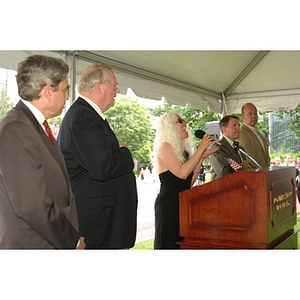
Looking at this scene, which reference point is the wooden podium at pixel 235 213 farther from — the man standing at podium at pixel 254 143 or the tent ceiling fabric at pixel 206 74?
the tent ceiling fabric at pixel 206 74

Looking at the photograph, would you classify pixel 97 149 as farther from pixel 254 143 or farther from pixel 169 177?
pixel 254 143

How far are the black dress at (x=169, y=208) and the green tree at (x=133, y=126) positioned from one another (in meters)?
0.16

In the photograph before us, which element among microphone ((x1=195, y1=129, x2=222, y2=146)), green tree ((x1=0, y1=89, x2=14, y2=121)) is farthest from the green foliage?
green tree ((x1=0, y1=89, x2=14, y2=121))

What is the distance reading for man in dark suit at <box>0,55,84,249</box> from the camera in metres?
1.10

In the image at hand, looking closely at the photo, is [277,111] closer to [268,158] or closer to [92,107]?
[268,158]

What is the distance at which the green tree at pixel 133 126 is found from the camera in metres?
1.86

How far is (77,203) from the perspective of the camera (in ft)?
4.93

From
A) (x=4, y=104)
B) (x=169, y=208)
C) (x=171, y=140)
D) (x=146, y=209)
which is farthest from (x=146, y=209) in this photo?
(x=4, y=104)

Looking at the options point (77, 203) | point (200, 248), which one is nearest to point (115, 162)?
point (77, 203)

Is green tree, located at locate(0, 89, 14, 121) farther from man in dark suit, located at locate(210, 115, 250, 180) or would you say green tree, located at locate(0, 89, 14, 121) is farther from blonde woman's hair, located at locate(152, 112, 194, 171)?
man in dark suit, located at locate(210, 115, 250, 180)

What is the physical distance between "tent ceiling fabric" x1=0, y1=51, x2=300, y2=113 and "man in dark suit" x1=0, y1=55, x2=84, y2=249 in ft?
1.75

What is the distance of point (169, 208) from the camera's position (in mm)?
2072

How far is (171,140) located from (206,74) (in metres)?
1.04

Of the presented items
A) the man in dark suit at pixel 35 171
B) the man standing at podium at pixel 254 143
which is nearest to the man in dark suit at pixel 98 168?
the man in dark suit at pixel 35 171
